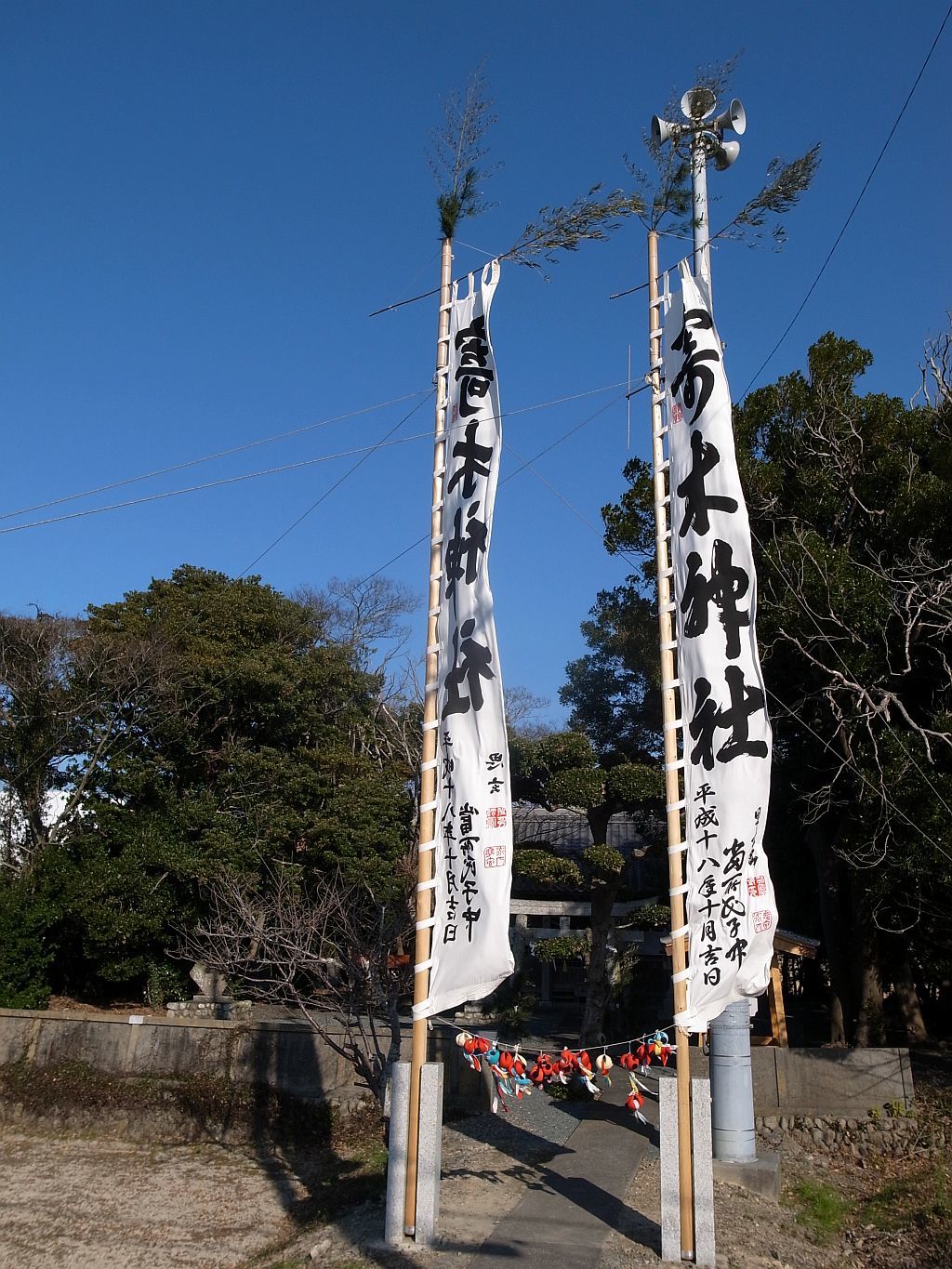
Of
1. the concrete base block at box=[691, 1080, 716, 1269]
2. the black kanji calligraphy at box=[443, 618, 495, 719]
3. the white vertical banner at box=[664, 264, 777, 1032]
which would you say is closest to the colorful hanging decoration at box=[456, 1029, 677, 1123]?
the concrete base block at box=[691, 1080, 716, 1269]

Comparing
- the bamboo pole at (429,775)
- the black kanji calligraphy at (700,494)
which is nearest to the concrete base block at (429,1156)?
the bamboo pole at (429,775)

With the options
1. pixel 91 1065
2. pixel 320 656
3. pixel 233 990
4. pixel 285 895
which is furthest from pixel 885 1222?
pixel 320 656

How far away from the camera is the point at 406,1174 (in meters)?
6.44

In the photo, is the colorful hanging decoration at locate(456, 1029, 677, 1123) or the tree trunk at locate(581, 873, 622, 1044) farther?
the tree trunk at locate(581, 873, 622, 1044)

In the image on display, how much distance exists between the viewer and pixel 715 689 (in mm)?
6602

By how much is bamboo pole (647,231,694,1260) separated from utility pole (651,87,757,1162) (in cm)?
62

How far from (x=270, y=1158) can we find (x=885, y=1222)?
6.62 m

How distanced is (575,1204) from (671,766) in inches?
146

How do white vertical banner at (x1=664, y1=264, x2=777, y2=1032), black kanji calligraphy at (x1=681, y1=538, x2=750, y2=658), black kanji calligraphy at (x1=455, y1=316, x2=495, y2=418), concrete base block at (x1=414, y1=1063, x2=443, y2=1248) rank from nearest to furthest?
1. white vertical banner at (x1=664, y1=264, x2=777, y2=1032)
2. concrete base block at (x1=414, y1=1063, x2=443, y2=1248)
3. black kanji calligraphy at (x1=681, y1=538, x2=750, y2=658)
4. black kanji calligraphy at (x1=455, y1=316, x2=495, y2=418)

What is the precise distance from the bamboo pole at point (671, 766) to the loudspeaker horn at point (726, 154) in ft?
9.99

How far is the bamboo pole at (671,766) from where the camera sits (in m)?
6.05

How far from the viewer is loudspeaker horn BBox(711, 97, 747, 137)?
32.1 ft

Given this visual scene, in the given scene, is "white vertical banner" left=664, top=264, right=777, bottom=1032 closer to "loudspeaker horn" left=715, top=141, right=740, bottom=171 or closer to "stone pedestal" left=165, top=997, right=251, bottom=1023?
"loudspeaker horn" left=715, top=141, right=740, bottom=171

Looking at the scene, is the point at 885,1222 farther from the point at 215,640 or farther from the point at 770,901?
the point at 215,640
